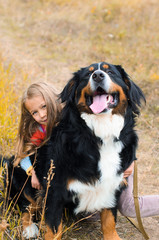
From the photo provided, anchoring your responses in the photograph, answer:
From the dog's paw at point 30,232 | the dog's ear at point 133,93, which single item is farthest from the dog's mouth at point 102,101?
the dog's paw at point 30,232

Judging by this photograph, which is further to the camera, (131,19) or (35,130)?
(131,19)

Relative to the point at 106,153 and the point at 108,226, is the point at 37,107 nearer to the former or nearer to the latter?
the point at 106,153

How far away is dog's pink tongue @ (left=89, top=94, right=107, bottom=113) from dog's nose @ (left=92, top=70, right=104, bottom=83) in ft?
0.46

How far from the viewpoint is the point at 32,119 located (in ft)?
8.87

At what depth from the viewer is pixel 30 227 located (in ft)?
7.83

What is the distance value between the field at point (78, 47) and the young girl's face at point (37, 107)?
32.4 inches

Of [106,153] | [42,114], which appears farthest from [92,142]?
[42,114]

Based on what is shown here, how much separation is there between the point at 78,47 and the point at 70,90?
4.63 m

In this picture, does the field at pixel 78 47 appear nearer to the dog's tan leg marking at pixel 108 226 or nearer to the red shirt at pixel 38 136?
the red shirt at pixel 38 136

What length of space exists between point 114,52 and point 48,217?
4681mm

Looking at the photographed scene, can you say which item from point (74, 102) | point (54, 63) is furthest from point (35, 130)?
point (54, 63)

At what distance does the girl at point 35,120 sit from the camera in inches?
96.7

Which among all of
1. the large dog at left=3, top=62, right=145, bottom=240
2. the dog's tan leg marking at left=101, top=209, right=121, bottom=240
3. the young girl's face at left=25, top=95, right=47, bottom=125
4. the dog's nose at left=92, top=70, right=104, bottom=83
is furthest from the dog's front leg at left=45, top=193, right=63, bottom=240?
the dog's nose at left=92, top=70, right=104, bottom=83

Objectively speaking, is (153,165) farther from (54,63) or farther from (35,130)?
(54,63)
